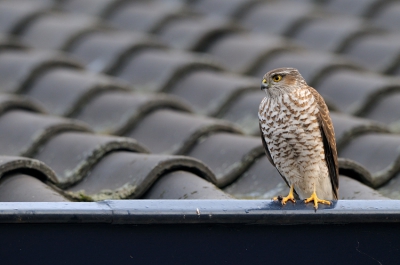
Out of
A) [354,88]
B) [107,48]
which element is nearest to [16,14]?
[107,48]

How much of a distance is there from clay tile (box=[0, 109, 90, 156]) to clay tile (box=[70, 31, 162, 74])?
1.33m

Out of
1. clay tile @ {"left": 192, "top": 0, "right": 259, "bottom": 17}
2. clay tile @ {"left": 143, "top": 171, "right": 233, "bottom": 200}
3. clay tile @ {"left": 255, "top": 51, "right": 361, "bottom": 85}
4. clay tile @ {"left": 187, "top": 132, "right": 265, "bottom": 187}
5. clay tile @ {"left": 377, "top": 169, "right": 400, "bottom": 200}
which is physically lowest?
→ clay tile @ {"left": 377, "top": 169, "right": 400, "bottom": 200}

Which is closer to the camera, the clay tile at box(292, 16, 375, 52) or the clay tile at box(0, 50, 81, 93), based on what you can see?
the clay tile at box(0, 50, 81, 93)

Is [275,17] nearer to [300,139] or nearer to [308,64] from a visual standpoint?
[308,64]

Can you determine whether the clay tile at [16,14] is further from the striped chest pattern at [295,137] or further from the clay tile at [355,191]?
the clay tile at [355,191]

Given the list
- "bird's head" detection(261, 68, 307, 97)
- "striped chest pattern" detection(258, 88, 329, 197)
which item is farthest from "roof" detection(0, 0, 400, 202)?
"bird's head" detection(261, 68, 307, 97)

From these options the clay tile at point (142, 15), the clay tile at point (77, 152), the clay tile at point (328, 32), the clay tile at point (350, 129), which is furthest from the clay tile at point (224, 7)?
the clay tile at point (77, 152)

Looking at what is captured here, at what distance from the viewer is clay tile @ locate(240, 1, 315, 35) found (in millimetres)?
5906

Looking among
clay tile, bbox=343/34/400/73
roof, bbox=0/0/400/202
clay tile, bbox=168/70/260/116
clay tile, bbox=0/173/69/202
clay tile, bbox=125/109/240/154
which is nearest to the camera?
clay tile, bbox=0/173/69/202

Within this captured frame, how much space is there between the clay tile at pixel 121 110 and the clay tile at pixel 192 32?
4.43 feet

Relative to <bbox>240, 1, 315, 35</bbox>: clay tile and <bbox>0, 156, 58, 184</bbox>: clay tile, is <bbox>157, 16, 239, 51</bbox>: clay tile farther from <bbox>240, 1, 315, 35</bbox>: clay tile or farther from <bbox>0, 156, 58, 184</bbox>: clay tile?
<bbox>0, 156, 58, 184</bbox>: clay tile
